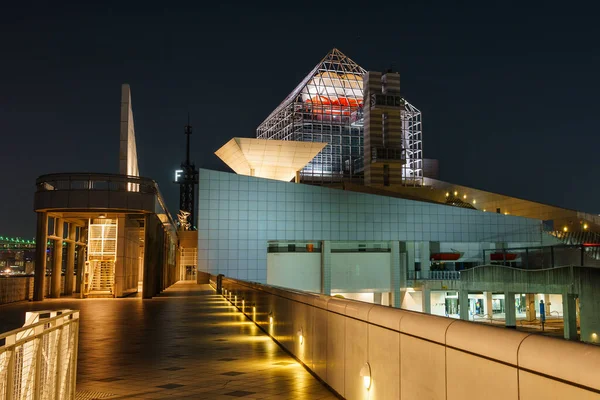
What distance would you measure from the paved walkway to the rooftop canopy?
47.5 m

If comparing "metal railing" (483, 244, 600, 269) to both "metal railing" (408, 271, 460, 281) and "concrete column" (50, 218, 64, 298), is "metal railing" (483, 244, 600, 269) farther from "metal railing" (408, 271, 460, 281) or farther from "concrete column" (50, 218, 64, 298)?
"concrete column" (50, 218, 64, 298)

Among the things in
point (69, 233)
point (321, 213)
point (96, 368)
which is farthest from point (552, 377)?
point (321, 213)

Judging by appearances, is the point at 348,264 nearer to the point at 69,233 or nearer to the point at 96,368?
the point at 69,233

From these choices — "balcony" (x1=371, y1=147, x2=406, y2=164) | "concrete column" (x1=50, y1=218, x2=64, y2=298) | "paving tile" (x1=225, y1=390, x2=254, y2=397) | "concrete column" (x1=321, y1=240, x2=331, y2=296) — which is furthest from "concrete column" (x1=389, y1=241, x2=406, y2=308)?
"paving tile" (x1=225, y1=390, x2=254, y2=397)

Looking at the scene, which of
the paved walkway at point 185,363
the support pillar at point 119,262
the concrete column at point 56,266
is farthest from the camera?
the concrete column at point 56,266

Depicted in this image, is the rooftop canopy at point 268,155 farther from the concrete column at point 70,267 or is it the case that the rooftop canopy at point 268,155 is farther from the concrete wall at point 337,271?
the concrete column at point 70,267

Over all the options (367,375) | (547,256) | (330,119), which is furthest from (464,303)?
(367,375)

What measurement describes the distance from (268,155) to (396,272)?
19.7 m

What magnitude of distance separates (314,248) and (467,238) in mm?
17845

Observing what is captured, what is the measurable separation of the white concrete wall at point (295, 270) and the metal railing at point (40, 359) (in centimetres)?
5643

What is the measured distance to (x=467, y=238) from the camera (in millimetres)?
68062

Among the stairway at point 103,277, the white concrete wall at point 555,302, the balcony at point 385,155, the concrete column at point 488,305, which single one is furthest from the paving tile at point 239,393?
the balcony at point 385,155

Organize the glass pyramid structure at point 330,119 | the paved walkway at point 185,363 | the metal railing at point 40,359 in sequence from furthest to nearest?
1. the glass pyramid structure at point 330,119
2. the paved walkway at point 185,363
3. the metal railing at point 40,359

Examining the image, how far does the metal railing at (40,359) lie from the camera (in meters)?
4.32
